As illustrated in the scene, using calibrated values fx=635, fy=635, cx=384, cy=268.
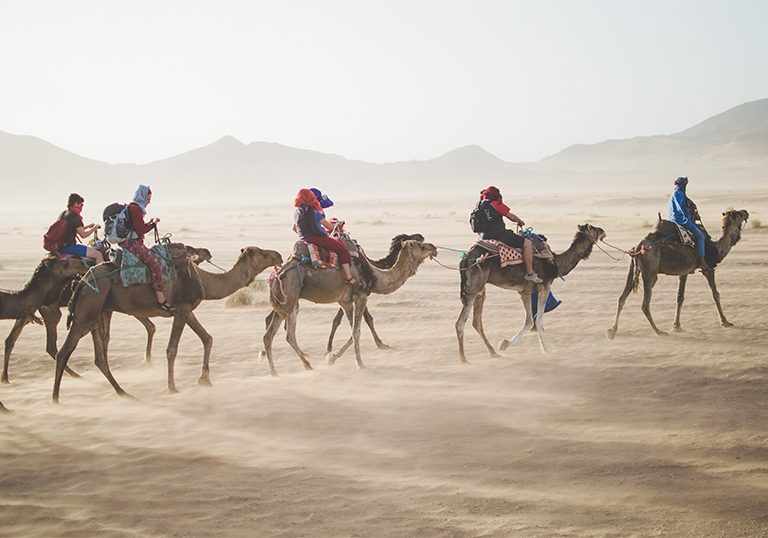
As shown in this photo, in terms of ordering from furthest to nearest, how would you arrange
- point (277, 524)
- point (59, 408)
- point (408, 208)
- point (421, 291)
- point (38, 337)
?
point (408, 208) < point (421, 291) < point (38, 337) < point (59, 408) < point (277, 524)

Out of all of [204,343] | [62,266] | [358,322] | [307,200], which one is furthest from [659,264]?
[62,266]

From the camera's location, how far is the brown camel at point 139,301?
883 cm

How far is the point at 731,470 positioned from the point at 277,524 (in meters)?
4.26

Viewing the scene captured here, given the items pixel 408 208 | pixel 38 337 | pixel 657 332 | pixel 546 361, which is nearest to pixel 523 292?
pixel 546 361

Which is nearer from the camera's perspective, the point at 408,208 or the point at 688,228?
the point at 688,228

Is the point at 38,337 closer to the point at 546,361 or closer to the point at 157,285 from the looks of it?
the point at 157,285

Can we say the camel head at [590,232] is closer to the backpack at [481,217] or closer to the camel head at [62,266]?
the backpack at [481,217]

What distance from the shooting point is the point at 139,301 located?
9.11 meters

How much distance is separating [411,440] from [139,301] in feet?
14.9

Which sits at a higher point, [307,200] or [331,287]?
[307,200]

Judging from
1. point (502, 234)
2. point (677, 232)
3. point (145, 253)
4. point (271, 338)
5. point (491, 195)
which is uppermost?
point (491, 195)

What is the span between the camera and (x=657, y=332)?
11.6 metres

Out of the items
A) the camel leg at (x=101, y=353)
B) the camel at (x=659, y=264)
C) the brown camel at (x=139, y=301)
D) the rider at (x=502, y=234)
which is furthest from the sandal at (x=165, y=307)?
the camel at (x=659, y=264)

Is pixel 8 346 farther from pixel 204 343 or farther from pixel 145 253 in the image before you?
pixel 204 343
